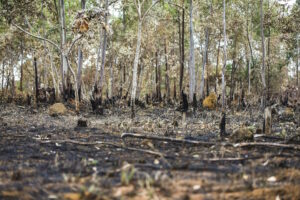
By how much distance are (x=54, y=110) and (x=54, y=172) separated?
827 cm

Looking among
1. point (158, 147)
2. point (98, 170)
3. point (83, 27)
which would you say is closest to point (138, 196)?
point (98, 170)

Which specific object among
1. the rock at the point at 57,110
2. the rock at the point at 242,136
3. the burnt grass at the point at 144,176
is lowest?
the burnt grass at the point at 144,176

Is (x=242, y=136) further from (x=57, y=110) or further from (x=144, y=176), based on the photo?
(x=57, y=110)

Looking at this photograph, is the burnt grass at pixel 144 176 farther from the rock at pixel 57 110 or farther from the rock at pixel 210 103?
the rock at pixel 210 103

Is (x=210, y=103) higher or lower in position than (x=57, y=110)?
higher

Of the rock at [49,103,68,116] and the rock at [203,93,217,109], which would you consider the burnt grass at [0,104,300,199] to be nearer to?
the rock at [49,103,68,116]

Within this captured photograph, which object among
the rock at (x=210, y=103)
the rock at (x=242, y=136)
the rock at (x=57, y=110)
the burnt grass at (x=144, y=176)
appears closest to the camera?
the burnt grass at (x=144, y=176)

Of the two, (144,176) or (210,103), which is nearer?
(144,176)

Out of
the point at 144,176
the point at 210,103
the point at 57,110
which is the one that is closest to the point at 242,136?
the point at 144,176

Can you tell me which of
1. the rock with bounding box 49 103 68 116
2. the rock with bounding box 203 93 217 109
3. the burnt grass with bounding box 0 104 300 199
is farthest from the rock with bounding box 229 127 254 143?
the rock with bounding box 203 93 217 109

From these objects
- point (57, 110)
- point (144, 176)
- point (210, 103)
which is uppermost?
point (210, 103)

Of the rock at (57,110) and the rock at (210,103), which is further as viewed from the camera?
the rock at (210,103)

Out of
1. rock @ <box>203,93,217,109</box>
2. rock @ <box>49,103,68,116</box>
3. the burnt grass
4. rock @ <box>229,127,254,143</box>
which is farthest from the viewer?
rock @ <box>203,93,217,109</box>

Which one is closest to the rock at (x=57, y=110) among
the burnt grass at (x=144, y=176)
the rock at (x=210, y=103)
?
the burnt grass at (x=144, y=176)
